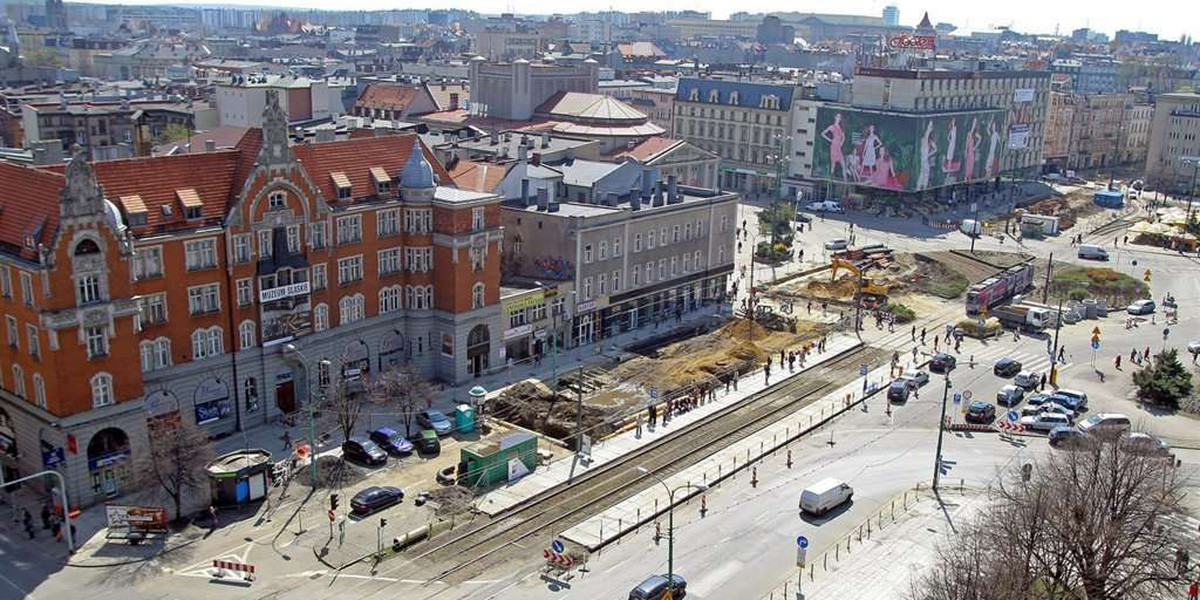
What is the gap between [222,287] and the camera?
68.1 metres

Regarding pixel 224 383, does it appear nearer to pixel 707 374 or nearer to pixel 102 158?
pixel 102 158

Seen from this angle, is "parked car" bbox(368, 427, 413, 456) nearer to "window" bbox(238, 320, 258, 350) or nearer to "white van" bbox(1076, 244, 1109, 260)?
"window" bbox(238, 320, 258, 350)

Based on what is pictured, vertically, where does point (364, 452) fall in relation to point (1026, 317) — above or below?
below

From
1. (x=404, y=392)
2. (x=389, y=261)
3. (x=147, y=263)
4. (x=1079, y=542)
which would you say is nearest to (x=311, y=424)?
(x=404, y=392)

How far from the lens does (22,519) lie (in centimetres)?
5766

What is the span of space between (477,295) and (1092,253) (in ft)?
313

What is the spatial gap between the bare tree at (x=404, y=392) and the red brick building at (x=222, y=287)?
3941 millimetres

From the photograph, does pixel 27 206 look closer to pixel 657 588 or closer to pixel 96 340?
pixel 96 340

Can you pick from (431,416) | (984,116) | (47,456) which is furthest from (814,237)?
(47,456)

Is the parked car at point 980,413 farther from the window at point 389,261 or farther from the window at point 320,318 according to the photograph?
the window at point 320,318

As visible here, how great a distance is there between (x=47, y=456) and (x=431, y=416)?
2351 centimetres

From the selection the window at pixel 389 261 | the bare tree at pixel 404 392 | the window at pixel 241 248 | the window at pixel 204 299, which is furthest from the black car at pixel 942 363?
the window at pixel 204 299

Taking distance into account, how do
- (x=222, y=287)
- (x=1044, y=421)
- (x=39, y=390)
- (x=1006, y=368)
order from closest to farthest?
1. (x=39, y=390)
2. (x=222, y=287)
3. (x=1044, y=421)
4. (x=1006, y=368)

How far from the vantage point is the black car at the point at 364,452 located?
216 ft
